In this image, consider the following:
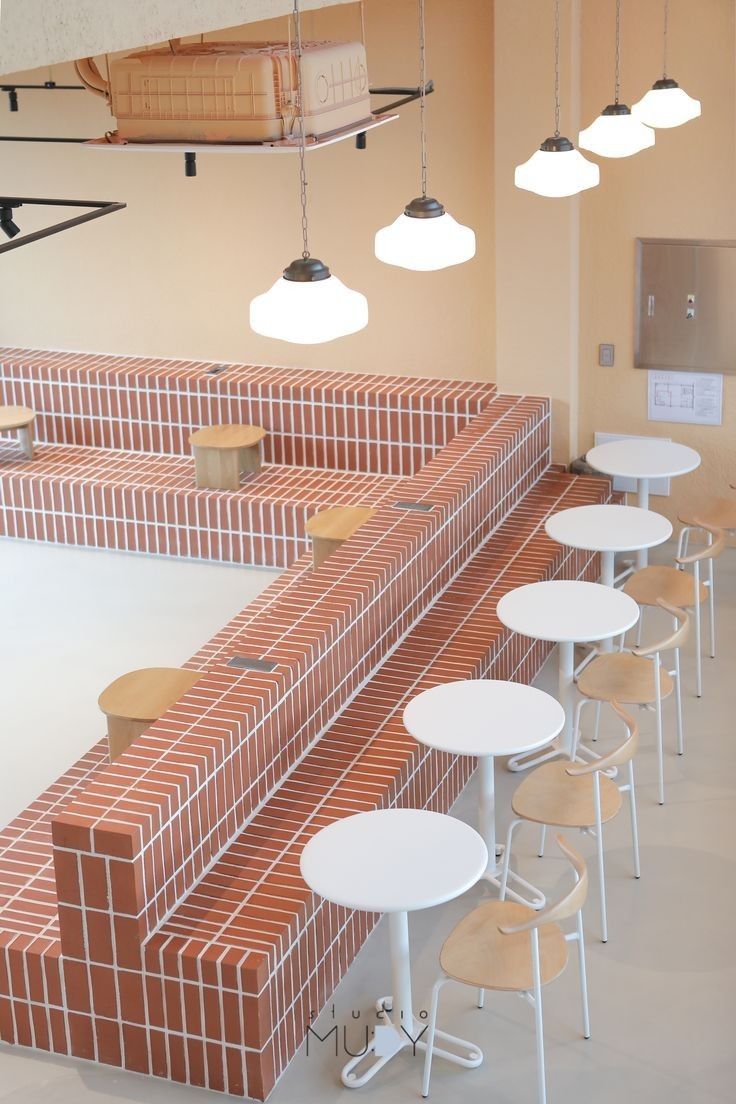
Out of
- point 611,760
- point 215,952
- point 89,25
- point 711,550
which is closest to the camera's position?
point 89,25

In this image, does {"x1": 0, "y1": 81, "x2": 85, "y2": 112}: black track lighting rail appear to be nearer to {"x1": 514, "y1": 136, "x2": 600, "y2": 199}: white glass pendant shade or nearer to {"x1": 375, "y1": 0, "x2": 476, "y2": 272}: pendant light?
{"x1": 514, "y1": 136, "x2": 600, "y2": 199}: white glass pendant shade

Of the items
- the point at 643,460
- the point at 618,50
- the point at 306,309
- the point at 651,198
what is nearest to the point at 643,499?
the point at 643,460

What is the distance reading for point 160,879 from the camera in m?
5.03

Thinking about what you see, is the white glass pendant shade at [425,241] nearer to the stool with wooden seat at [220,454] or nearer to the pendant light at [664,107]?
the pendant light at [664,107]

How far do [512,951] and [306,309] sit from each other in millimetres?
2224

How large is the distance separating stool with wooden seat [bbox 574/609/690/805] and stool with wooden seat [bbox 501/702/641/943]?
0.59 meters

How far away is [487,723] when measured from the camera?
5.50m

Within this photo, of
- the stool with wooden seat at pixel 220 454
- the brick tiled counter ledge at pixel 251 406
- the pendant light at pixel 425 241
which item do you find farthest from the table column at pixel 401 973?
the brick tiled counter ledge at pixel 251 406

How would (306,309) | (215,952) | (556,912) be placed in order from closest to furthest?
(306,309) → (556,912) → (215,952)

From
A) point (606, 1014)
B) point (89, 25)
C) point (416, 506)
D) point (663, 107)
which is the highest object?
point (89, 25)

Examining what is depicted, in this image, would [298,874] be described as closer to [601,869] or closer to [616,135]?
[601,869]

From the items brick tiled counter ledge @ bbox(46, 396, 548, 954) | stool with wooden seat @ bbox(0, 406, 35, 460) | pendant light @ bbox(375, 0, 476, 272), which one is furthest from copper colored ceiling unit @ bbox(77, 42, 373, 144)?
stool with wooden seat @ bbox(0, 406, 35, 460)

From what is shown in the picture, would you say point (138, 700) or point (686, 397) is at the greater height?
point (686, 397)

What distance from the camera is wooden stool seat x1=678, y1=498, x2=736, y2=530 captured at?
8.02 m
